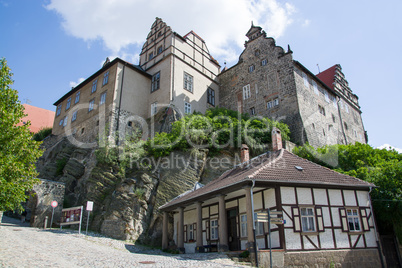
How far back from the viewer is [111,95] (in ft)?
102

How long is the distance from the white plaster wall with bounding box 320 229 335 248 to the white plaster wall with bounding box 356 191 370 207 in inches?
109

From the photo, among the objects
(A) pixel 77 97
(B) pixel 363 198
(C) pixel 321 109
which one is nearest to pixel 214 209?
(B) pixel 363 198

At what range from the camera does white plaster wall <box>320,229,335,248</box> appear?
13.5m

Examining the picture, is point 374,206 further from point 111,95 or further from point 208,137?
point 111,95

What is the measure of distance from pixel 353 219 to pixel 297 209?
333 centimetres

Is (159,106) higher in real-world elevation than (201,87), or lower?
lower

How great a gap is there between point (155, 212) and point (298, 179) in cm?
1127

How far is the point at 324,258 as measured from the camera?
1311 cm

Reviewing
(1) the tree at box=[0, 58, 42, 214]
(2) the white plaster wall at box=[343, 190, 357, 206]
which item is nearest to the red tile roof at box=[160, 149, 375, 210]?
(2) the white plaster wall at box=[343, 190, 357, 206]

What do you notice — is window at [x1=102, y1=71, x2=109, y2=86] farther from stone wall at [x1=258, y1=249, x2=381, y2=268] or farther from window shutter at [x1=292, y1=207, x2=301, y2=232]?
stone wall at [x1=258, y1=249, x2=381, y2=268]

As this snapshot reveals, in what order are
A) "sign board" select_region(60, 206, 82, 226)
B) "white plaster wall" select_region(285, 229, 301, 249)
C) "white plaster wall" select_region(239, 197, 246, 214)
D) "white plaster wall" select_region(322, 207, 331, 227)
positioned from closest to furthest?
"white plaster wall" select_region(285, 229, 301, 249) < "white plaster wall" select_region(322, 207, 331, 227) < "white plaster wall" select_region(239, 197, 246, 214) < "sign board" select_region(60, 206, 82, 226)

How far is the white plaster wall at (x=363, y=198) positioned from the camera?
50.3ft

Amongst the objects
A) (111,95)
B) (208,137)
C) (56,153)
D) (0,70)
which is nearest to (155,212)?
(208,137)

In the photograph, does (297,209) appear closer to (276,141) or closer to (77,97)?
(276,141)
